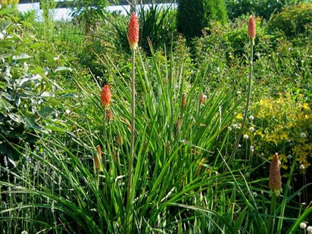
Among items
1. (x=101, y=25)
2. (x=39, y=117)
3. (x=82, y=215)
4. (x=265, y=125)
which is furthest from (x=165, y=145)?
(x=101, y=25)

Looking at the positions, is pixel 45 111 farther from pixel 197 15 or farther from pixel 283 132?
pixel 197 15

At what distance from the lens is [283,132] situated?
9.86ft

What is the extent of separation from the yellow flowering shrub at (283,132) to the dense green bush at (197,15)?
201 inches

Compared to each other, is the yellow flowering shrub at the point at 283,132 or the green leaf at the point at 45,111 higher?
the green leaf at the point at 45,111

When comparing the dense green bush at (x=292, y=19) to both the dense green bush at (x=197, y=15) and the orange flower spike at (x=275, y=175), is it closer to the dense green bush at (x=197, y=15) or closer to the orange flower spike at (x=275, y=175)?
the dense green bush at (x=197, y=15)

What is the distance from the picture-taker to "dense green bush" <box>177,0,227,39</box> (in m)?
8.43

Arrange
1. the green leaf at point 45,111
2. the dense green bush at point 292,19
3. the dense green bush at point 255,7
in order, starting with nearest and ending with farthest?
the green leaf at point 45,111
the dense green bush at point 292,19
the dense green bush at point 255,7

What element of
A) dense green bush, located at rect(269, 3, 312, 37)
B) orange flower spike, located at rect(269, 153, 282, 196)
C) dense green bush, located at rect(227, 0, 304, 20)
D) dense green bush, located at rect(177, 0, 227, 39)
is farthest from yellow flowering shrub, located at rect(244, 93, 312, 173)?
dense green bush, located at rect(227, 0, 304, 20)

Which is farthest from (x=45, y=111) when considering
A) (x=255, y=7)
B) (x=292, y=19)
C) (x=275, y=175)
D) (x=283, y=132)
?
(x=255, y=7)

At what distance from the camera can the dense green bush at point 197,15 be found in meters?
8.43

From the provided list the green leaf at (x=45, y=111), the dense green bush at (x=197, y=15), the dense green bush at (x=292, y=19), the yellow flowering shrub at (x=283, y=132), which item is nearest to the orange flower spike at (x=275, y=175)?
the yellow flowering shrub at (x=283, y=132)

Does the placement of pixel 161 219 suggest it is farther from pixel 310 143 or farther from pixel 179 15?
pixel 179 15

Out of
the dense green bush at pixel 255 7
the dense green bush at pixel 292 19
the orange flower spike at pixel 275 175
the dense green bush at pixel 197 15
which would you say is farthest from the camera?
the dense green bush at pixel 255 7

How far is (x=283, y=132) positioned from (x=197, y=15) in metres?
5.70
